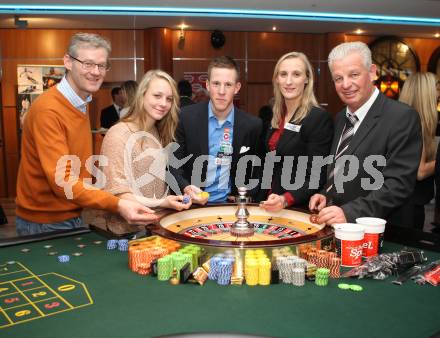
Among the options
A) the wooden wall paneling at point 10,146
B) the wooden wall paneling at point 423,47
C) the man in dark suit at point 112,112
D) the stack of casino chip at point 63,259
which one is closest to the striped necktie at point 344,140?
the stack of casino chip at point 63,259

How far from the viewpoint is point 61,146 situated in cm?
220

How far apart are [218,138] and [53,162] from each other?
110 centimetres

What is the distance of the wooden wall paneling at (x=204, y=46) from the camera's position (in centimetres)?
865

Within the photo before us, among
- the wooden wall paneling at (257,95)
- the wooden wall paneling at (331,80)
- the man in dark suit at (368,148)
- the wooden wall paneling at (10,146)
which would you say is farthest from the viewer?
the wooden wall paneling at (257,95)

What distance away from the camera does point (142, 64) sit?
8.49 meters

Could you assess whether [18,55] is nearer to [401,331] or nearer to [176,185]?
Answer: [176,185]

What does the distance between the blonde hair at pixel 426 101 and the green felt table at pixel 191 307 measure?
6.89ft

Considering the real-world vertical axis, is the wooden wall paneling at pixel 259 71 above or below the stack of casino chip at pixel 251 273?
above

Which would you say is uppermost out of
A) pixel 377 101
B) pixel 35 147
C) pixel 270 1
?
pixel 270 1

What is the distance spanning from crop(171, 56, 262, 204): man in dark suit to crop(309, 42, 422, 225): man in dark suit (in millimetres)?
675

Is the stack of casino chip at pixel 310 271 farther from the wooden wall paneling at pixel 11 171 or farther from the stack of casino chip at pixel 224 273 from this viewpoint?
the wooden wall paneling at pixel 11 171

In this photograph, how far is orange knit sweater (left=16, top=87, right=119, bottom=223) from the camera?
215cm

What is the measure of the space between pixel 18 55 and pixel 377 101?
7.58 meters

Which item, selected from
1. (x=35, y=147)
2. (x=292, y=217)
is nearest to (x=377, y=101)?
(x=292, y=217)
